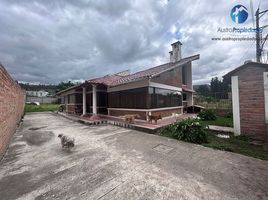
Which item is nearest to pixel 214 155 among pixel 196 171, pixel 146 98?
pixel 196 171

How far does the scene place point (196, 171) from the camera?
10.5 ft

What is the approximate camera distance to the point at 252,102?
5305mm

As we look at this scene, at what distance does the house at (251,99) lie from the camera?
5.04 metres

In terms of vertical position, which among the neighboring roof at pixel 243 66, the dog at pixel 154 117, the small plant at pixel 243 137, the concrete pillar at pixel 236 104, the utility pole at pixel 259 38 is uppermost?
the utility pole at pixel 259 38

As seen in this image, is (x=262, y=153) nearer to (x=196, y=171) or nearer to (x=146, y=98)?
(x=196, y=171)

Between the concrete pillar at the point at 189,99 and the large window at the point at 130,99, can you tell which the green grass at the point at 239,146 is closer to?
the large window at the point at 130,99

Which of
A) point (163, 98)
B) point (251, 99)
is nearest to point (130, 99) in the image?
point (163, 98)

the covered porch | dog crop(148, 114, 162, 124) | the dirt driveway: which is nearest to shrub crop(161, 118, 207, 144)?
the dirt driveway

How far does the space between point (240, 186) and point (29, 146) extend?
666 cm

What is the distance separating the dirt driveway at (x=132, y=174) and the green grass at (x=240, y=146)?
362 millimetres

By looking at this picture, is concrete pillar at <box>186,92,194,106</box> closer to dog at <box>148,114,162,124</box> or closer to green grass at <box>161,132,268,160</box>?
dog at <box>148,114,162,124</box>

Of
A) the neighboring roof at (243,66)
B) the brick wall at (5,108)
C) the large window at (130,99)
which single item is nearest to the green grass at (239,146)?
the neighboring roof at (243,66)

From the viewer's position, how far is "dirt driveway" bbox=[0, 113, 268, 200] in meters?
2.47

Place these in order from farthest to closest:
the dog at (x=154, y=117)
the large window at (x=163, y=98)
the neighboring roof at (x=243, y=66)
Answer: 1. the large window at (x=163, y=98)
2. the dog at (x=154, y=117)
3. the neighboring roof at (x=243, y=66)
